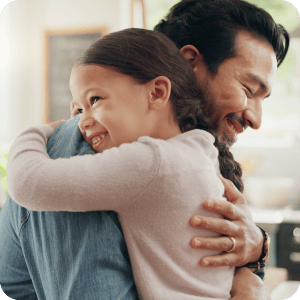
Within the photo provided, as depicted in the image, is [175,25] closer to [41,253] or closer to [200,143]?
[200,143]

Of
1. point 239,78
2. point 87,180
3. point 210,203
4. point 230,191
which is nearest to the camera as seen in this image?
point 87,180

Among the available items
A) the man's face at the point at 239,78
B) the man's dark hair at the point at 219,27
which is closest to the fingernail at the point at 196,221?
the man's face at the point at 239,78

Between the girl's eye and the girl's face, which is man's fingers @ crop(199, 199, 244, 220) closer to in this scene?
the girl's face

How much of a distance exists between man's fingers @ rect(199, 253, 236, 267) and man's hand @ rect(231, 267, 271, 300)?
0.26 feet

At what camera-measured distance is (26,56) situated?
9.97ft

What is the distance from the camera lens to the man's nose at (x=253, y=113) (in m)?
1.16

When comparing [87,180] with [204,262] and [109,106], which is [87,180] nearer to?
[109,106]

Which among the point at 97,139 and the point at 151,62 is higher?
the point at 151,62

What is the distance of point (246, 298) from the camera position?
0.79 meters

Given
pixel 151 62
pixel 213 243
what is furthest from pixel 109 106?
pixel 213 243

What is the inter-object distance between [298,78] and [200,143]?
2.76m

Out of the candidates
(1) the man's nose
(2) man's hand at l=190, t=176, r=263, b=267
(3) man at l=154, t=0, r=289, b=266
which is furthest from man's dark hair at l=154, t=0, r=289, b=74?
(2) man's hand at l=190, t=176, r=263, b=267

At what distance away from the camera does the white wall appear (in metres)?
3.01

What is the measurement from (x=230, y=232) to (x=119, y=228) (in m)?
A: 0.31
